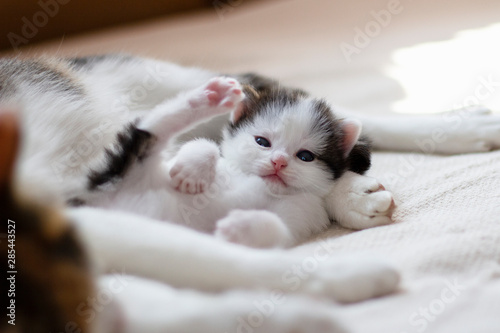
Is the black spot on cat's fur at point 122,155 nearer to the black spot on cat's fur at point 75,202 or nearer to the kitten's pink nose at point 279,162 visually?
the black spot on cat's fur at point 75,202

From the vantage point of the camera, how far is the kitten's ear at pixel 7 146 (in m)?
0.70

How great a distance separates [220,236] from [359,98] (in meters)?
1.20

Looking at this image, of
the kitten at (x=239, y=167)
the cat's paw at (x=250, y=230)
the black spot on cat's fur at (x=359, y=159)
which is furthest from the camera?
the black spot on cat's fur at (x=359, y=159)

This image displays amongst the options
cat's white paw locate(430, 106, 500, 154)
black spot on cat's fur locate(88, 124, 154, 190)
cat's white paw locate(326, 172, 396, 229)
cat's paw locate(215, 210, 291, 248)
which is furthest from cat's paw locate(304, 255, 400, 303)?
cat's white paw locate(430, 106, 500, 154)

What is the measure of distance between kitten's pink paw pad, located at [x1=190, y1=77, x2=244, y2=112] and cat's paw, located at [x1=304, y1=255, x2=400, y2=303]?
45 cm

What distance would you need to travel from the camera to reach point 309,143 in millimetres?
1304

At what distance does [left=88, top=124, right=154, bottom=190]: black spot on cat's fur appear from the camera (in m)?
1.15

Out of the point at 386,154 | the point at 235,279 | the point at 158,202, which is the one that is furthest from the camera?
the point at 386,154

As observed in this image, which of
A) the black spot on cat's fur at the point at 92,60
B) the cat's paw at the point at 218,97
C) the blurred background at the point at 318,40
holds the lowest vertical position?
the blurred background at the point at 318,40

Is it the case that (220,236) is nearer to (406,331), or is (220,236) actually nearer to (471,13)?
(406,331)

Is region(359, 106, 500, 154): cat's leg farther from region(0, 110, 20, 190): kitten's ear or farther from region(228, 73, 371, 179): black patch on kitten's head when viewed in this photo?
region(0, 110, 20, 190): kitten's ear

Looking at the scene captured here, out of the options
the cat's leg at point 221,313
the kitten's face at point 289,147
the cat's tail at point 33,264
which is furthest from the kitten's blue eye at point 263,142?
the cat's tail at point 33,264

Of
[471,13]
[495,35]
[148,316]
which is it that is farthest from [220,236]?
[471,13]

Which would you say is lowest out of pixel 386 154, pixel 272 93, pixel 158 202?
pixel 386 154
